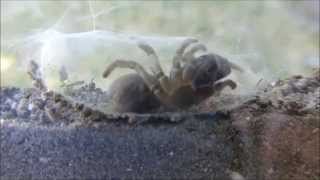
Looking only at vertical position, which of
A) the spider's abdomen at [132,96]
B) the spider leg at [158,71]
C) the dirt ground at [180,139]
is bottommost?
the dirt ground at [180,139]

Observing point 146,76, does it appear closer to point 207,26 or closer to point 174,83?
point 174,83

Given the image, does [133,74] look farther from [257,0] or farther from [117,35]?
[257,0]

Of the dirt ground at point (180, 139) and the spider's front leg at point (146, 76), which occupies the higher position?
the spider's front leg at point (146, 76)

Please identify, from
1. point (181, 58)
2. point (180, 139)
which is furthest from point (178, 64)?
point (180, 139)

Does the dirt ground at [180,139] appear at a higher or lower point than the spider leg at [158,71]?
lower

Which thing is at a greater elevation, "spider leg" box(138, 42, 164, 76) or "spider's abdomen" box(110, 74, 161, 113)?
"spider leg" box(138, 42, 164, 76)
